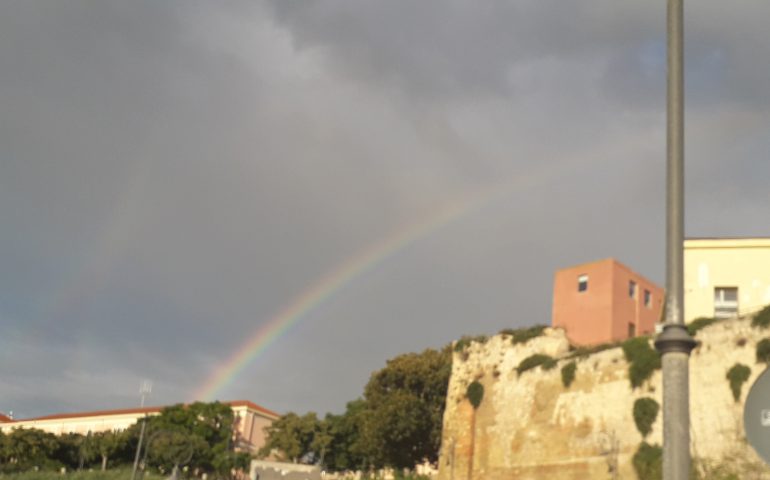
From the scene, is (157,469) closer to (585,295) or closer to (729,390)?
(585,295)

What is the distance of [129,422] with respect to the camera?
10519cm

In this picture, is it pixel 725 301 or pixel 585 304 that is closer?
pixel 725 301

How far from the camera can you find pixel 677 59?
28.2 ft

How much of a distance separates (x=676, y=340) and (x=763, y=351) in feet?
88.2

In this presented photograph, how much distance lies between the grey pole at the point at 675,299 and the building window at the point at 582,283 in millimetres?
42753

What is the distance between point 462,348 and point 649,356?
13190mm

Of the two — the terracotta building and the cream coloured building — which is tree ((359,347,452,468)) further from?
the cream coloured building

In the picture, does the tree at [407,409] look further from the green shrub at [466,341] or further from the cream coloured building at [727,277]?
the cream coloured building at [727,277]

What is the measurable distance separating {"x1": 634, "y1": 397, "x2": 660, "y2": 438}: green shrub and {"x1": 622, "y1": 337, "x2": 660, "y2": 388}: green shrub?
1033mm

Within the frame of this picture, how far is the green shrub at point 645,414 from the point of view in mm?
34750

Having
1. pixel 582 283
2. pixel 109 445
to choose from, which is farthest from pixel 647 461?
pixel 109 445

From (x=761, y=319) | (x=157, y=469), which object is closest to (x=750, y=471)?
(x=761, y=319)

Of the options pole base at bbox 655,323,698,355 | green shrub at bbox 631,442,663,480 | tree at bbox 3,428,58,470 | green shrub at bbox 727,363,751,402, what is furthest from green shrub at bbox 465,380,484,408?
tree at bbox 3,428,58,470

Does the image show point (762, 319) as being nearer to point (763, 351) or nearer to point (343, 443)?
point (763, 351)
